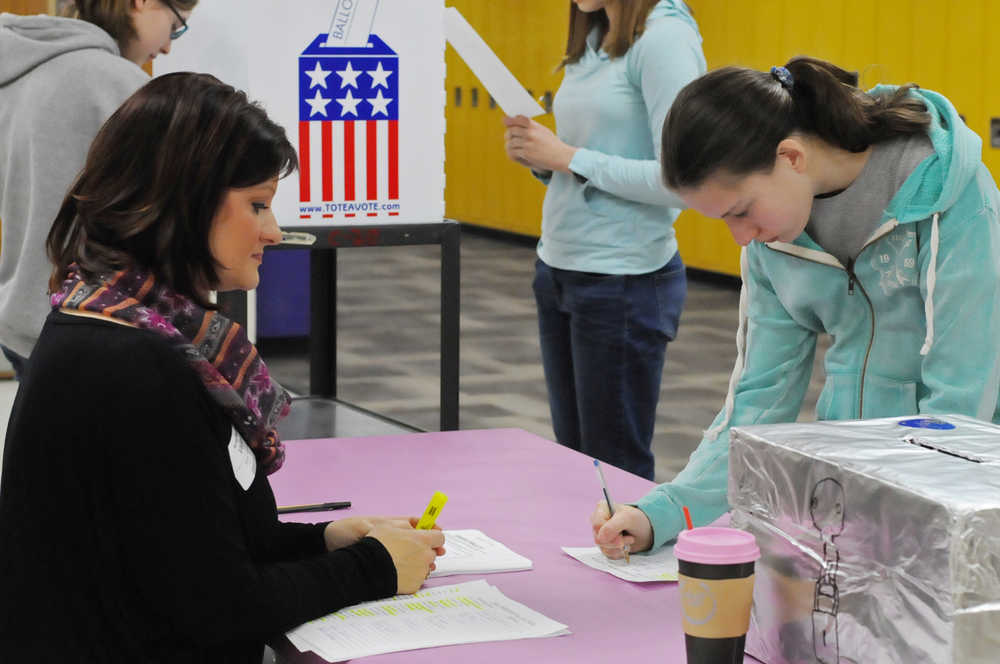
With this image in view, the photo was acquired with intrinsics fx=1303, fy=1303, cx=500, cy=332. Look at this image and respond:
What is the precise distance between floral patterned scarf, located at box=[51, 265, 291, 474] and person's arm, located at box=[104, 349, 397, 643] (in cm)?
3

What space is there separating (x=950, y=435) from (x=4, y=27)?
2123 millimetres

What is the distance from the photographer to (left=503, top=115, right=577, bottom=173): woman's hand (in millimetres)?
2855

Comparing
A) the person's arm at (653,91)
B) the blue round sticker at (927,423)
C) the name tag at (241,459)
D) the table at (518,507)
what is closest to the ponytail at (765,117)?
the blue round sticker at (927,423)

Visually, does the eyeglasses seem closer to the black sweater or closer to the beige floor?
the black sweater

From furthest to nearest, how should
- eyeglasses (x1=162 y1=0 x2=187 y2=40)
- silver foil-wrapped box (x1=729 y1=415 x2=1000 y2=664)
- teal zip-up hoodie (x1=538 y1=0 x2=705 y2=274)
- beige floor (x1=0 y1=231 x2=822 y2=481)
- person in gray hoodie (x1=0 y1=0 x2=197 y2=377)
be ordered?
beige floor (x1=0 y1=231 x2=822 y2=481) → teal zip-up hoodie (x1=538 y1=0 x2=705 y2=274) → eyeglasses (x1=162 y1=0 x2=187 y2=40) → person in gray hoodie (x1=0 y1=0 x2=197 y2=377) → silver foil-wrapped box (x1=729 y1=415 x2=1000 y2=664)

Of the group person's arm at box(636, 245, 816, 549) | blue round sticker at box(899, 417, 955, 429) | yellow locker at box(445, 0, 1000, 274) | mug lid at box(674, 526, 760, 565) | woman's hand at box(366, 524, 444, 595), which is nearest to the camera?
mug lid at box(674, 526, 760, 565)

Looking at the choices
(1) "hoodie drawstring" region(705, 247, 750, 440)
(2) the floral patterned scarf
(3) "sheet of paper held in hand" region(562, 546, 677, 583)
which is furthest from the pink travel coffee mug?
(1) "hoodie drawstring" region(705, 247, 750, 440)

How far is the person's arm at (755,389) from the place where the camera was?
1.86 meters

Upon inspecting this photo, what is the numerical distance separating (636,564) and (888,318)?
0.48 meters

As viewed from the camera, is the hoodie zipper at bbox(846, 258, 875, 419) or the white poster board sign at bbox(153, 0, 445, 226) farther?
the white poster board sign at bbox(153, 0, 445, 226)

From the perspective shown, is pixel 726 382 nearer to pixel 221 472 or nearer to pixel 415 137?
pixel 415 137

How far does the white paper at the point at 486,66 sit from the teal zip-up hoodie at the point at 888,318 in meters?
1.03

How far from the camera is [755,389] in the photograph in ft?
6.30

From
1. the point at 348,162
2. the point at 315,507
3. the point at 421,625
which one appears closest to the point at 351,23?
the point at 348,162
